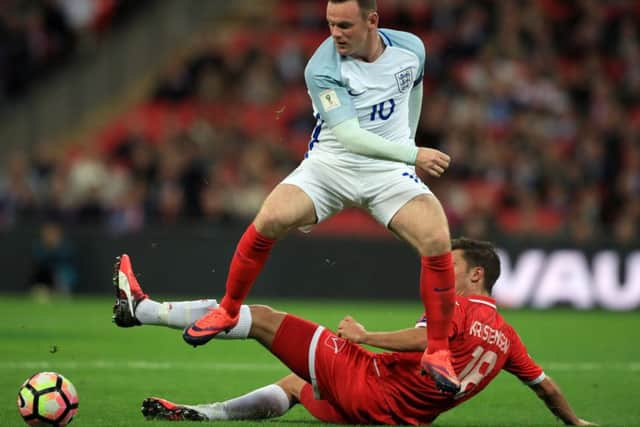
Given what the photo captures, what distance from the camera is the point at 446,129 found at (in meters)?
19.7

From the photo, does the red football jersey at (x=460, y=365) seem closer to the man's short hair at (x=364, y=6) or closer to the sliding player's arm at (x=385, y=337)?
the sliding player's arm at (x=385, y=337)

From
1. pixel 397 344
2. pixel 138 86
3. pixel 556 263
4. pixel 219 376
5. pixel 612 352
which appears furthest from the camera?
pixel 138 86

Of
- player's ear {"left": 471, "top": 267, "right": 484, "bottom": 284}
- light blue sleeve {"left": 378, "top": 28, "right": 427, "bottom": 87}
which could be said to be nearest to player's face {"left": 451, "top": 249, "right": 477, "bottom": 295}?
player's ear {"left": 471, "top": 267, "right": 484, "bottom": 284}

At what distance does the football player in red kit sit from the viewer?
655 centimetres

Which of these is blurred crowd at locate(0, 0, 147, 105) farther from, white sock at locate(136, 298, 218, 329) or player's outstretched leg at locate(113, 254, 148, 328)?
white sock at locate(136, 298, 218, 329)

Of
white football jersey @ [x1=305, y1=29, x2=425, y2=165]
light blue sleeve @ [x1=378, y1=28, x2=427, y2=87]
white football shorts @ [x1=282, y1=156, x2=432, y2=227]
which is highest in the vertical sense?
light blue sleeve @ [x1=378, y1=28, x2=427, y2=87]

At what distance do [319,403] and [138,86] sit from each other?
16614 mm

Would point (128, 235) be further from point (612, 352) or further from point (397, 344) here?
point (397, 344)

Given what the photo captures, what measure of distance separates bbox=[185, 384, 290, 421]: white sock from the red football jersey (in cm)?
70

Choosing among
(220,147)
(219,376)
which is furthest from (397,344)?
(220,147)

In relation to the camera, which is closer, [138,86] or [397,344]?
[397,344]

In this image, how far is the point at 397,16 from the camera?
2131 cm

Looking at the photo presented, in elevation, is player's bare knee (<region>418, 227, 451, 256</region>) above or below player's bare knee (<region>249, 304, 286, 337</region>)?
above

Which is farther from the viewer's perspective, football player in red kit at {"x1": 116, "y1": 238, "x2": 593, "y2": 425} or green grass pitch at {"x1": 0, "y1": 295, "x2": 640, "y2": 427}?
green grass pitch at {"x1": 0, "y1": 295, "x2": 640, "y2": 427}
